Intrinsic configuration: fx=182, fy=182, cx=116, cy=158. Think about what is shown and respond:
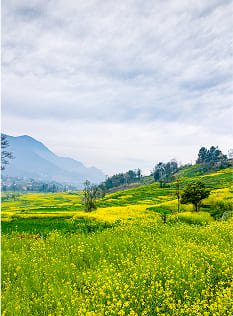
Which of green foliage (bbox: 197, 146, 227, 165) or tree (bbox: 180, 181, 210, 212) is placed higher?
green foliage (bbox: 197, 146, 227, 165)

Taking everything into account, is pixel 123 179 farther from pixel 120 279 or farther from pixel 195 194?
pixel 120 279

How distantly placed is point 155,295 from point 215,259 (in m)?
3.12

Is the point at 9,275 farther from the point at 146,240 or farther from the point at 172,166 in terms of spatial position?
the point at 172,166

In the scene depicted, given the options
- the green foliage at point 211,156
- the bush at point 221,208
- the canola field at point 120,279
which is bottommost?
the bush at point 221,208

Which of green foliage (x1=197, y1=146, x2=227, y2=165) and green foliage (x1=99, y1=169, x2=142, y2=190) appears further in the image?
green foliage (x1=99, y1=169, x2=142, y2=190)

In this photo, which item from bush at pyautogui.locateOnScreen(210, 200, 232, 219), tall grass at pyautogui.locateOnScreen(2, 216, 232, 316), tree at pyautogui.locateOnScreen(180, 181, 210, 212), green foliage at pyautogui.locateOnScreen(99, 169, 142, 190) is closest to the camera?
tall grass at pyautogui.locateOnScreen(2, 216, 232, 316)

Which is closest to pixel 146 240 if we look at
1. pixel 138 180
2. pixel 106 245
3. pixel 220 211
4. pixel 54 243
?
pixel 106 245

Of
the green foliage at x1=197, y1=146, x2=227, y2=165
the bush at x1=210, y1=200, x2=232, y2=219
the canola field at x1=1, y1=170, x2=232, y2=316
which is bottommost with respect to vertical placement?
the bush at x1=210, y1=200, x2=232, y2=219

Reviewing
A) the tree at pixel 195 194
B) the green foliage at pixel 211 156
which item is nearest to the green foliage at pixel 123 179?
the green foliage at pixel 211 156

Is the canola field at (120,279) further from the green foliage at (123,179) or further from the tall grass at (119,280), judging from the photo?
the green foliage at (123,179)

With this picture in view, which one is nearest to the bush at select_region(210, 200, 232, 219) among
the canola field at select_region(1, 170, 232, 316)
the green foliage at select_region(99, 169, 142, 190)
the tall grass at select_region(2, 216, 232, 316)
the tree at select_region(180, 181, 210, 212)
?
the tree at select_region(180, 181, 210, 212)

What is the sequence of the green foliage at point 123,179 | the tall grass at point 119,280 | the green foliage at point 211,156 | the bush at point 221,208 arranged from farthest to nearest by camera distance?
the green foliage at point 123,179 → the green foliage at point 211,156 → the bush at point 221,208 → the tall grass at point 119,280

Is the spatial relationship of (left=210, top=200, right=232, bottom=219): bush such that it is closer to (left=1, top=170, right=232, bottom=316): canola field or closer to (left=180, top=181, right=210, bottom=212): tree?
(left=180, top=181, right=210, bottom=212): tree

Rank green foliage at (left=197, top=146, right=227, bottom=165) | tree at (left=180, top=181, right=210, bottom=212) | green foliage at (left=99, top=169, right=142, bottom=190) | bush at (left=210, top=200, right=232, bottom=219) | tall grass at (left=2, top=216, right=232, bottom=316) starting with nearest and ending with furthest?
tall grass at (left=2, top=216, right=232, bottom=316), bush at (left=210, top=200, right=232, bottom=219), tree at (left=180, top=181, right=210, bottom=212), green foliage at (left=197, top=146, right=227, bottom=165), green foliage at (left=99, top=169, right=142, bottom=190)
